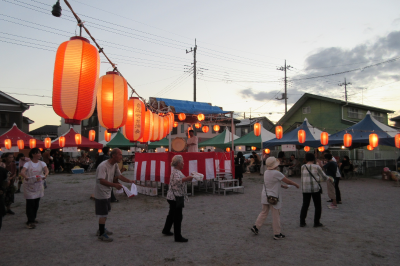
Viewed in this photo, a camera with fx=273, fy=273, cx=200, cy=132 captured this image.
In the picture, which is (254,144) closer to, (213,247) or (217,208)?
(217,208)

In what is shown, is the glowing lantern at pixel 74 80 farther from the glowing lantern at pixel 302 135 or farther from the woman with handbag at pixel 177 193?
the glowing lantern at pixel 302 135

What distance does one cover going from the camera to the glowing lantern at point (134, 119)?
361 inches

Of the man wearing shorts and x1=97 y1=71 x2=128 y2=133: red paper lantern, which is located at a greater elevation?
x1=97 y1=71 x2=128 y2=133: red paper lantern

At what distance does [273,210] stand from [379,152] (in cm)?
2071

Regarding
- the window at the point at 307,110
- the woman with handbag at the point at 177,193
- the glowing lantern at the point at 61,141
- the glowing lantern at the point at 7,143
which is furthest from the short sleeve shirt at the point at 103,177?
the window at the point at 307,110

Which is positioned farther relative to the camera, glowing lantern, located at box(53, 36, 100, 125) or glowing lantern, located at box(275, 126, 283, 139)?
glowing lantern, located at box(275, 126, 283, 139)

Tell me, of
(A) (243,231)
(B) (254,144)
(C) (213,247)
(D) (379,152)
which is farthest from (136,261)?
(D) (379,152)

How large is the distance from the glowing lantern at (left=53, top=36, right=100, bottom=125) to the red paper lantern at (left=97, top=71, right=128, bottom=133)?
1.56 m

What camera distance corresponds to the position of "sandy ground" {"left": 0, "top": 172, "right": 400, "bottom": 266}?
418 centimetres

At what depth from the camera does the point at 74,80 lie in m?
5.23

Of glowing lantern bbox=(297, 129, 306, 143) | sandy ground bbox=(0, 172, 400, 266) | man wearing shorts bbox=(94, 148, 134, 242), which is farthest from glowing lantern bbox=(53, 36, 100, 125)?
glowing lantern bbox=(297, 129, 306, 143)

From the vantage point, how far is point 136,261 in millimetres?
4078

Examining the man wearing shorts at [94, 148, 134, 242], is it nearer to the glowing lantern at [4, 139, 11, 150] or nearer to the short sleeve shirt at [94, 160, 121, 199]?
the short sleeve shirt at [94, 160, 121, 199]

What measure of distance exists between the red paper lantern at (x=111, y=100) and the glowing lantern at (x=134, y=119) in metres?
1.79
